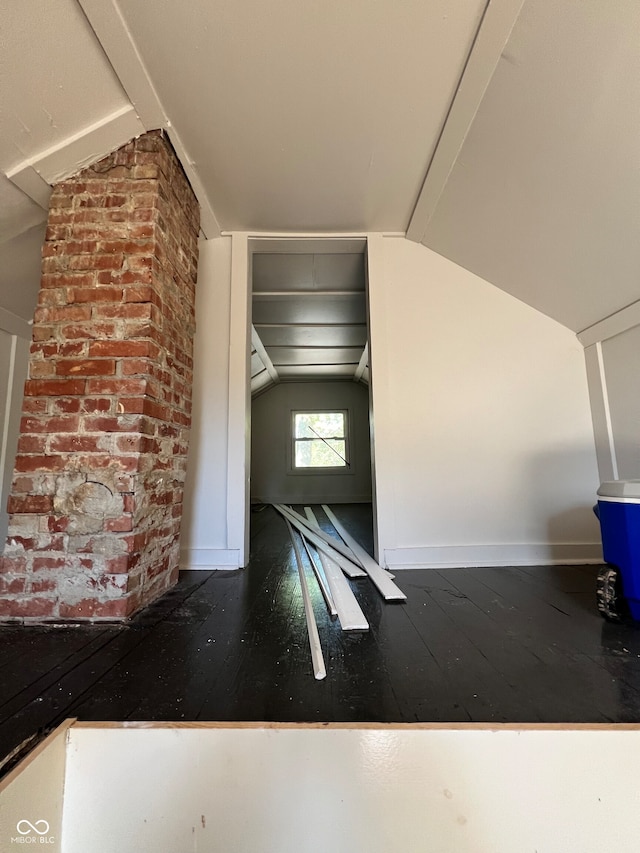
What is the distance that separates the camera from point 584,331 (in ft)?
7.88

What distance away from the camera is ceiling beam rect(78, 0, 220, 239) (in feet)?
4.28

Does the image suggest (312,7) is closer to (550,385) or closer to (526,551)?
(550,385)

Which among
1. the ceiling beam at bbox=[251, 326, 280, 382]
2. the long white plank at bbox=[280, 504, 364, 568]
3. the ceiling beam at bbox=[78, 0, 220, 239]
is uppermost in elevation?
the ceiling beam at bbox=[251, 326, 280, 382]

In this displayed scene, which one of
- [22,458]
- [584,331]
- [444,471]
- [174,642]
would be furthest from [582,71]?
[22,458]

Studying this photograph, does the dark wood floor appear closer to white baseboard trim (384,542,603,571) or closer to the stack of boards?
the stack of boards

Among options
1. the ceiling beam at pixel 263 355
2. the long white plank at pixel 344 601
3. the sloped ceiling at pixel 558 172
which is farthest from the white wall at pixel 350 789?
the ceiling beam at pixel 263 355

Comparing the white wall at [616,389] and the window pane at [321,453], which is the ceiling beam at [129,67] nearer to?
the white wall at [616,389]

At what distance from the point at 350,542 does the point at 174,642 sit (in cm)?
198

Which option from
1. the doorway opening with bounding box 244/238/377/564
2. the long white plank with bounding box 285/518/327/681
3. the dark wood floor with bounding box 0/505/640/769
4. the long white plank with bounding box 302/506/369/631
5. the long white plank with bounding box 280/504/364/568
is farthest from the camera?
the doorway opening with bounding box 244/238/377/564

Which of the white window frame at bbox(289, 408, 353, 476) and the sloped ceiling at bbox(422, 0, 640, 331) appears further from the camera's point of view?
the white window frame at bbox(289, 408, 353, 476)

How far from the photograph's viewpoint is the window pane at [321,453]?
288 inches

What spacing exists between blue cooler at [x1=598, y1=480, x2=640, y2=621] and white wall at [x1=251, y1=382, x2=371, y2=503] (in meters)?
5.67

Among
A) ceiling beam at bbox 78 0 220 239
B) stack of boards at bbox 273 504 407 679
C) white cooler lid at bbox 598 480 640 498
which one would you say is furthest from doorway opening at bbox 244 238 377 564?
white cooler lid at bbox 598 480 640 498

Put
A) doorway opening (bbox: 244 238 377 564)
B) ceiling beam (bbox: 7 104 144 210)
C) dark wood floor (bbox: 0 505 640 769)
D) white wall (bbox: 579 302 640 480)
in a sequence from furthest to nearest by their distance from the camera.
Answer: doorway opening (bbox: 244 238 377 564)
white wall (bbox: 579 302 640 480)
ceiling beam (bbox: 7 104 144 210)
dark wood floor (bbox: 0 505 640 769)
